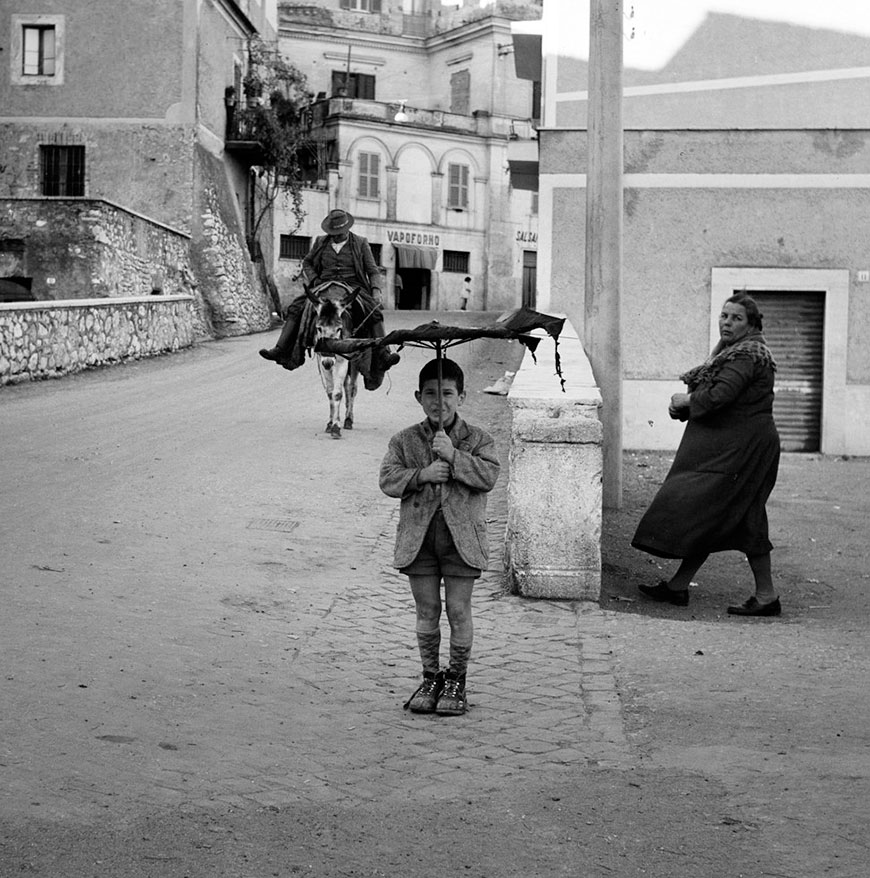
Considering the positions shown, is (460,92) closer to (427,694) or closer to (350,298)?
(350,298)

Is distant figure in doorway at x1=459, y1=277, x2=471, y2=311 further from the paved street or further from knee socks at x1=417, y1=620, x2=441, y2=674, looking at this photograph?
knee socks at x1=417, y1=620, x2=441, y2=674

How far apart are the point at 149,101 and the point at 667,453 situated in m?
20.0

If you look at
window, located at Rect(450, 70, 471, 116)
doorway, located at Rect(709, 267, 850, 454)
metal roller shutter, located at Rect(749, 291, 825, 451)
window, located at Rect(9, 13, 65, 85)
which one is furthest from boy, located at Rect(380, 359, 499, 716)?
window, located at Rect(450, 70, 471, 116)

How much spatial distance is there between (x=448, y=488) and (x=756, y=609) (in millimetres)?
3175

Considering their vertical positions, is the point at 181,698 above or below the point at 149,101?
below

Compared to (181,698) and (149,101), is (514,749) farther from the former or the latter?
(149,101)

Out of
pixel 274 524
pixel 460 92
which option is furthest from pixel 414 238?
pixel 274 524

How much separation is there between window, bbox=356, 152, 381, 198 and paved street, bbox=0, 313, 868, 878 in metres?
43.3

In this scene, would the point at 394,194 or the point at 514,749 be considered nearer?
the point at 514,749

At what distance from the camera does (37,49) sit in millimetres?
32469

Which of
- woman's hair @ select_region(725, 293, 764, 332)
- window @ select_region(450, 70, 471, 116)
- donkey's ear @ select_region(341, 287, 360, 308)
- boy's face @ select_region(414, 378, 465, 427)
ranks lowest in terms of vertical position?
boy's face @ select_region(414, 378, 465, 427)

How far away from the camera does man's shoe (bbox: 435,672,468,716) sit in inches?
223

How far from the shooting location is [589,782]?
4.85m

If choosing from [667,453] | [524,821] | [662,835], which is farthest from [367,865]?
[667,453]
